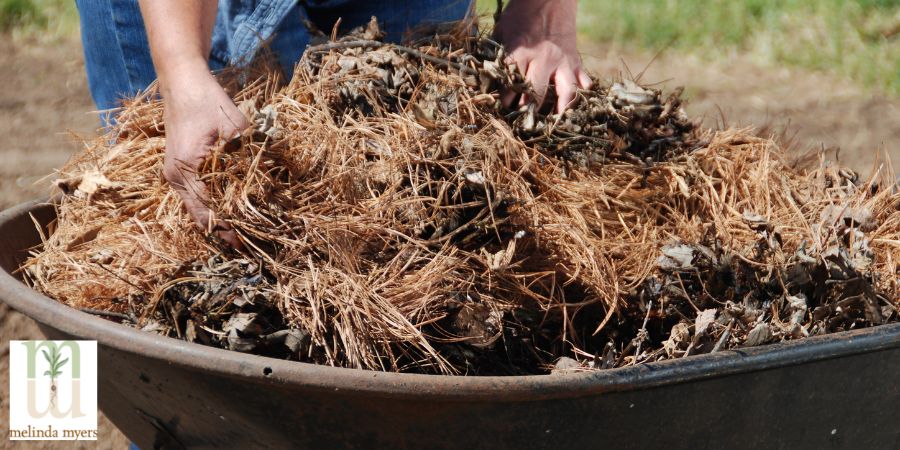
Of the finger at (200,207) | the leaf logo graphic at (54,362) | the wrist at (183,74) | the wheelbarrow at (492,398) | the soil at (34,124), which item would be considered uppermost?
the wrist at (183,74)

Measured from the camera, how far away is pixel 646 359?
1.38m

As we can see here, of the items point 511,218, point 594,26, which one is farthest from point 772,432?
point 594,26

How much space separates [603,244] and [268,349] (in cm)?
60

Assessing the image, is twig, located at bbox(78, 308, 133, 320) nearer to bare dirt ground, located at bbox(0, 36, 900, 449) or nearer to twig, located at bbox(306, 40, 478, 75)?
Result: twig, located at bbox(306, 40, 478, 75)

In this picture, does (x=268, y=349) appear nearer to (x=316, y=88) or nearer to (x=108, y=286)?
(x=108, y=286)

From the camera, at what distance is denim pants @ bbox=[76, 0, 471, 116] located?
1828mm

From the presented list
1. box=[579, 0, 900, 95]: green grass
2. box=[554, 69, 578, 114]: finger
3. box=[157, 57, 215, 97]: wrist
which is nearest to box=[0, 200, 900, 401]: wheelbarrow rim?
box=[157, 57, 215, 97]: wrist

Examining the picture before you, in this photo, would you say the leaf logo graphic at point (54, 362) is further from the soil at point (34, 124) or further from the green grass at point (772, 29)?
the green grass at point (772, 29)

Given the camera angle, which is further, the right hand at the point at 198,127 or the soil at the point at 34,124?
the soil at the point at 34,124

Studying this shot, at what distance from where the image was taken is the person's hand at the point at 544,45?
1.75 metres

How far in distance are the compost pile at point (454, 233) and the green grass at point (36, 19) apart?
12.6 ft

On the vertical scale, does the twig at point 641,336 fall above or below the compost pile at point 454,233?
below

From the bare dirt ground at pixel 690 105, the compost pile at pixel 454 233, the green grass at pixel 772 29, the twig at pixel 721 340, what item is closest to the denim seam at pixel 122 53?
the compost pile at pixel 454 233

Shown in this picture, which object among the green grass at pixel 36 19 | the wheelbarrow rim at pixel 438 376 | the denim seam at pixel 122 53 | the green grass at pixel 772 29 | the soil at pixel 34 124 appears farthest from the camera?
the green grass at pixel 36 19
